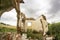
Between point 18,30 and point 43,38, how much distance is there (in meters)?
1.63

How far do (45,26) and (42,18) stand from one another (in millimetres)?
202

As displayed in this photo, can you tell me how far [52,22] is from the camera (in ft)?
17.8

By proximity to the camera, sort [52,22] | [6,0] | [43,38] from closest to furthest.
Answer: [6,0] → [43,38] → [52,22]

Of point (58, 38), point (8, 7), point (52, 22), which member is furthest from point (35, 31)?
point (8, 7)

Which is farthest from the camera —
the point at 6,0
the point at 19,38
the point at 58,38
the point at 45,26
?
the point at 58,38

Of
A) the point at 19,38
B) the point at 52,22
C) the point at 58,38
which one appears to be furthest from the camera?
the point at 52,22

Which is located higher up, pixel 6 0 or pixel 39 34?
pixel 6 0

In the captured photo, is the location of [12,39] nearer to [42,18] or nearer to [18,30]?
[18,30]

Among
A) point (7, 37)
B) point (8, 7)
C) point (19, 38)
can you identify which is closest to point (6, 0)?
point (8, 7)

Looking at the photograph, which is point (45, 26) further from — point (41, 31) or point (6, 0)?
point (6, 0)

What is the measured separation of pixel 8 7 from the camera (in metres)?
1.98

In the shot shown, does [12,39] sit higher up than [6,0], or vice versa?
[6,0]

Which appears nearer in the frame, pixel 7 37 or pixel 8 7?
pixel 8 7

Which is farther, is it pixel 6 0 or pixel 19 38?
pixel 19 38
